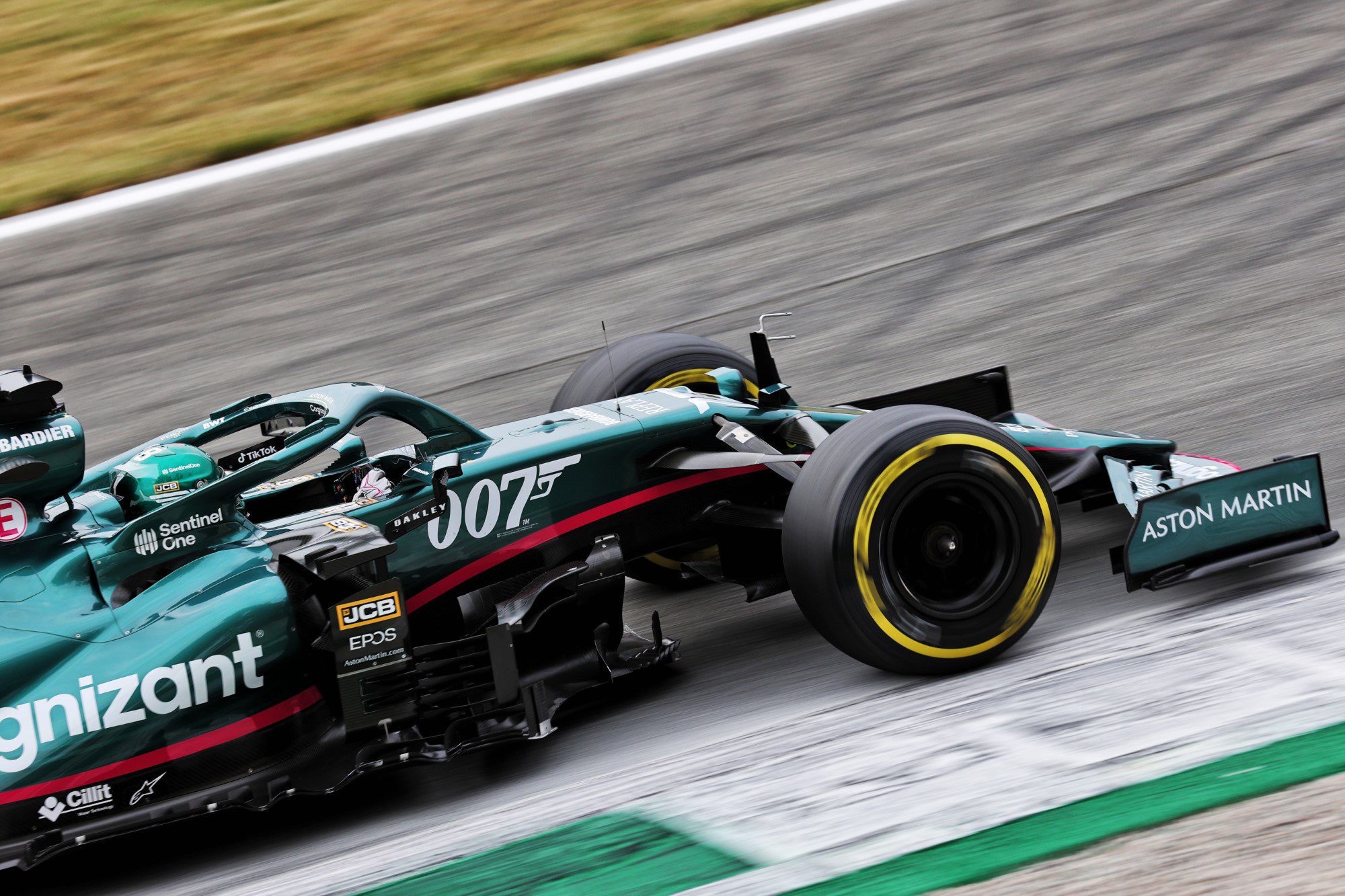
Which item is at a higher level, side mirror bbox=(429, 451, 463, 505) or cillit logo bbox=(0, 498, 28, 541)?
cillit logo bbox=(0, 498, 28, 541)

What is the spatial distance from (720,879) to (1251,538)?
274 cm

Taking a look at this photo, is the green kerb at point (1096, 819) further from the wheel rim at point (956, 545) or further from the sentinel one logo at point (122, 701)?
the sentinel one logo at point (122, 701)

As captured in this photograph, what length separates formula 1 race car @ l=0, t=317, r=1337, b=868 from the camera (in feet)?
14.9

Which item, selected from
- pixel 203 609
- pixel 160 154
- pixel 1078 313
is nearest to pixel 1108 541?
pixel 1078 313

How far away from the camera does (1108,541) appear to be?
634 centimetres

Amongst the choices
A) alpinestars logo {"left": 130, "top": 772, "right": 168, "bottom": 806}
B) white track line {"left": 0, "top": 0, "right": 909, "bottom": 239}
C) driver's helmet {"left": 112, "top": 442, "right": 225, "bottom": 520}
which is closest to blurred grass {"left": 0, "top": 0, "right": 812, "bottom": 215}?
white track line {"left": 0, "top": 0, "right": 909, "bottom": 239}

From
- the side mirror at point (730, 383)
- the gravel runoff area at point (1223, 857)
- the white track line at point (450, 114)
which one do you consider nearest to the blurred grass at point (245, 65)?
the white track line at point (450, 114)

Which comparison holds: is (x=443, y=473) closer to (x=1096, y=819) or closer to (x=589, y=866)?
(x=589, y=866)

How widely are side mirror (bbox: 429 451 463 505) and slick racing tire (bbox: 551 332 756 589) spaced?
1315 mm

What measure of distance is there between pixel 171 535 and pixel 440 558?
926mm

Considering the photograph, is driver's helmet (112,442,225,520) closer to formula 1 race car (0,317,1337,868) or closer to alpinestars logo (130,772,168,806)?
A: formula 1 race car (0,317,1337,868)

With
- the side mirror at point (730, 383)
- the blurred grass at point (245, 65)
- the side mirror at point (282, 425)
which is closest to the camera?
the side mirror at point (282, 425)

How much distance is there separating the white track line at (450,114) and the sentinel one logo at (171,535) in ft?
18.5

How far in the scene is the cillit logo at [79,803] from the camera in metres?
4.42
